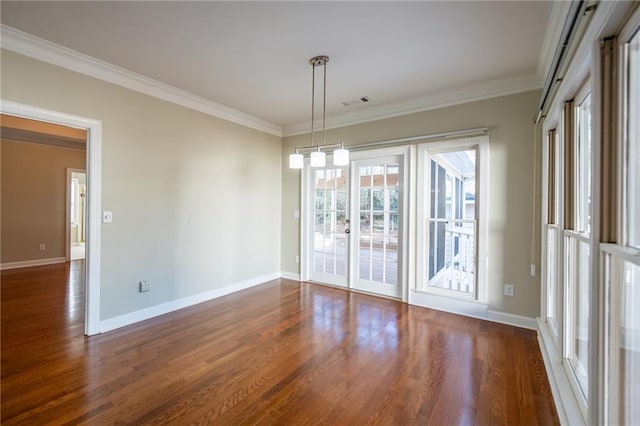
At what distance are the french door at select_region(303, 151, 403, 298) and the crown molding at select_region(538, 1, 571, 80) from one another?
5.57 feet

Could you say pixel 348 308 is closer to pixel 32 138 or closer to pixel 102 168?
pixel 102 168

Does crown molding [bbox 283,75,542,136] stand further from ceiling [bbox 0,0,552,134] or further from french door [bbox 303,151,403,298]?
french door [bbox 303,151,403,298]

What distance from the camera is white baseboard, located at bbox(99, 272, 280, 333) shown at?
9.87 feet

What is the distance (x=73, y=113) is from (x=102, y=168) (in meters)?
0.54

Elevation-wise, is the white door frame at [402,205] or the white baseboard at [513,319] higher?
the white door frame at [402,205]

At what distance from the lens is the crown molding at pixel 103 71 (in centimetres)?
238

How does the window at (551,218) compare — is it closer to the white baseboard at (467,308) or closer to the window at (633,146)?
the white baseboard at (467,308)

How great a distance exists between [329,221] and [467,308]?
7.47ft

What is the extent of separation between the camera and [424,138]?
3660 mm

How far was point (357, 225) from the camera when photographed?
435cm

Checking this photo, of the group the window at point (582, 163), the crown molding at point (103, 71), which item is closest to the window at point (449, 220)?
the window at point (582, 163)

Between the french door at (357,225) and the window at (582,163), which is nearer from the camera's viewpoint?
the window at (582,163)

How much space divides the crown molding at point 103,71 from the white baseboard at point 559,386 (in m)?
4.43

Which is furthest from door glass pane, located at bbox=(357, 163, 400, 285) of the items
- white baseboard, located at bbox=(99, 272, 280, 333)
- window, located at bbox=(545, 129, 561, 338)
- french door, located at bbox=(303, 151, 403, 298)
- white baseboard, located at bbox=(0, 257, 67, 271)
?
white baseboard, located at bbox=(0, 257, 67, 271)
